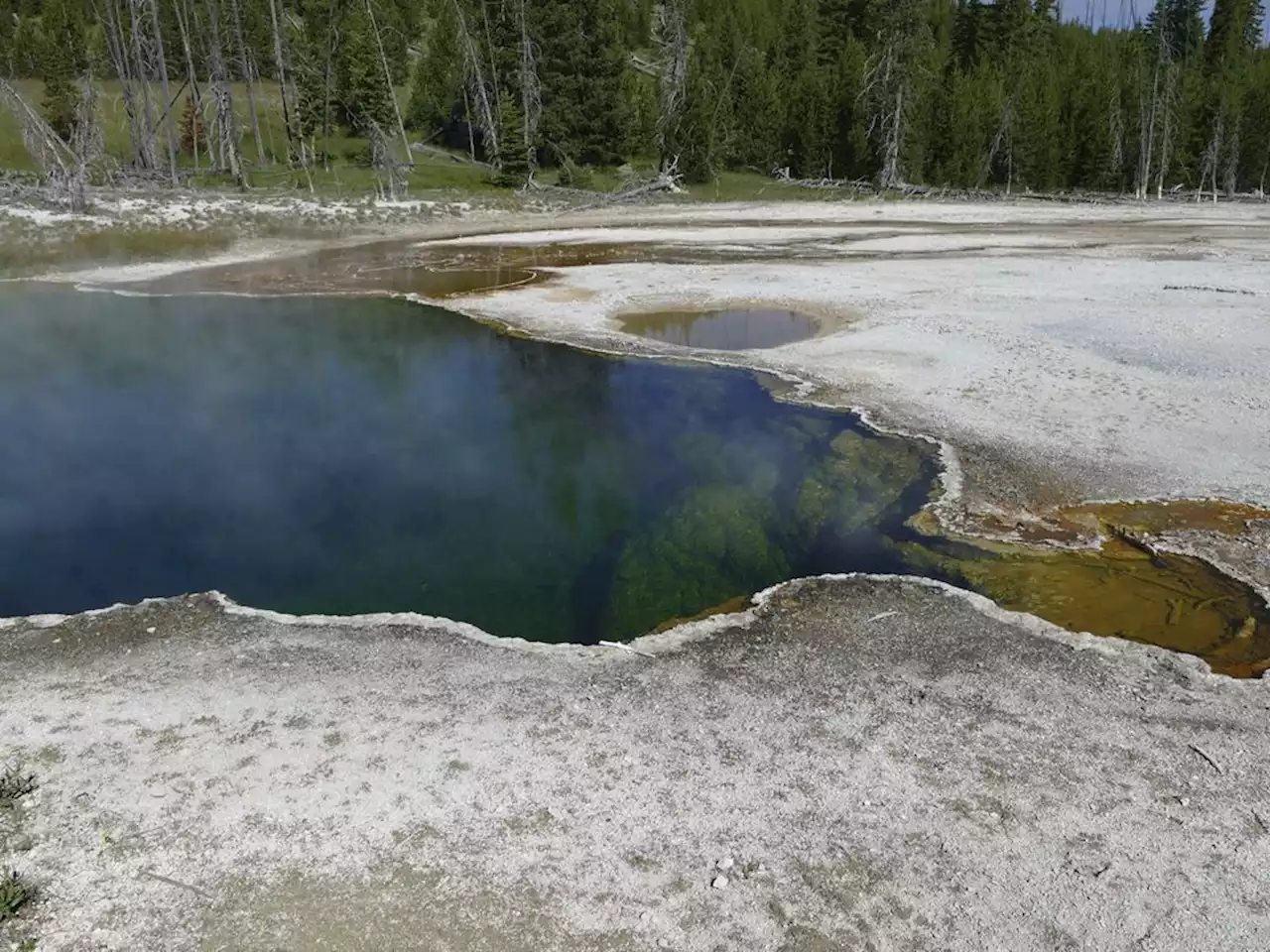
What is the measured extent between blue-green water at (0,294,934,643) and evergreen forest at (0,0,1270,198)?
1231 inches

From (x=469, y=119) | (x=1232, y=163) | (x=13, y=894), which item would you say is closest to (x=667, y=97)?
(x=469, y=119)

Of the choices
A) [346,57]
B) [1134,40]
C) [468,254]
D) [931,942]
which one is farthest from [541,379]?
[1134,40]

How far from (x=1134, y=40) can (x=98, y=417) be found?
79.8 meters

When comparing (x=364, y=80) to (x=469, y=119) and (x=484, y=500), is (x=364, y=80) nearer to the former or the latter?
(x=469, y=119)

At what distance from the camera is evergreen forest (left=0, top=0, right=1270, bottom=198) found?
5025 centimetres

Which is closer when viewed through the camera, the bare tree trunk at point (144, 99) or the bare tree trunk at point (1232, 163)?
the bare tree trunk at point (144, 99)

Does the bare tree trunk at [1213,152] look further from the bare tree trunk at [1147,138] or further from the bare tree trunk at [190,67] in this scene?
the bare tree trunk at [190,67]

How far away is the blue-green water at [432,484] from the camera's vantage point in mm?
8641

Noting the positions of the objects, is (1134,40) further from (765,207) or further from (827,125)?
(765,207)

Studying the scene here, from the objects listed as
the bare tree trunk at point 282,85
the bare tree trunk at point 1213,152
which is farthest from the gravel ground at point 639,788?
the bare tree trunk at point 1213,152

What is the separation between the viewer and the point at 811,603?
768 cm

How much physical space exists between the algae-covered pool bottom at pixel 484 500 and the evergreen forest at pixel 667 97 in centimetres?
3155

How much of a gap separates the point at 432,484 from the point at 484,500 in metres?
0.85

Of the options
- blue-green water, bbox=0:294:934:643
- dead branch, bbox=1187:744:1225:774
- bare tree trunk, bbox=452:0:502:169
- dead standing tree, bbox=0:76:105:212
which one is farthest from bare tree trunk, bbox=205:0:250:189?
dead branch, bbox=1187:744:1225:774
